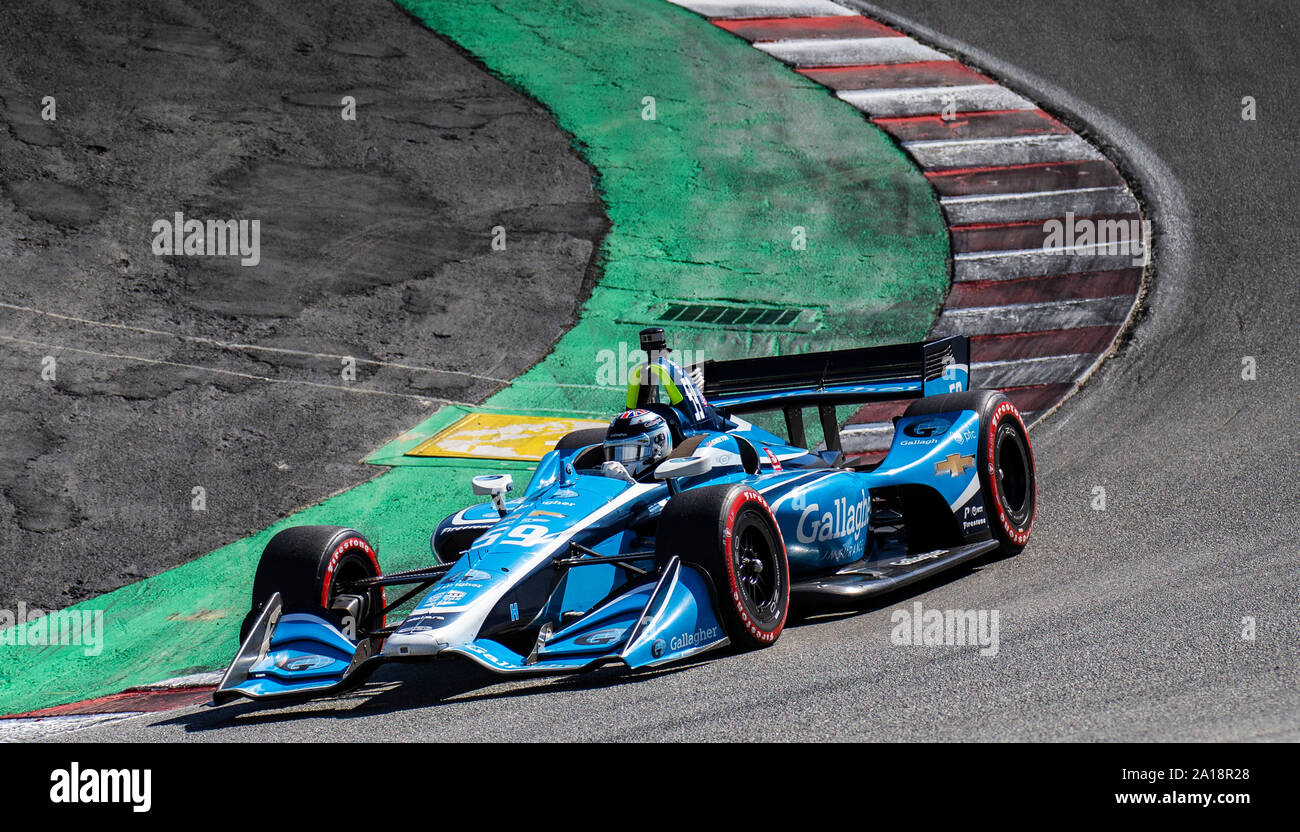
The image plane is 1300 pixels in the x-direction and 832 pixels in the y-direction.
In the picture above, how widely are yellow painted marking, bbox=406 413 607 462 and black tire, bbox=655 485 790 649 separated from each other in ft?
12.2

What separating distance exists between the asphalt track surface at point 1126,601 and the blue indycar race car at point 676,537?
21 cm

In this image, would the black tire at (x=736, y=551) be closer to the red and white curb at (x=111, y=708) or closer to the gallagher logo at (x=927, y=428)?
the gallagher logo at (x=927, y=428)

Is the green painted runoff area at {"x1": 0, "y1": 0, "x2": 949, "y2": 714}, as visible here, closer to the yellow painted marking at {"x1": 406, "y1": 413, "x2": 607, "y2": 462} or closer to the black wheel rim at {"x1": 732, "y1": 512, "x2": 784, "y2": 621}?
the yellow painted marking at {"x1": 406, "y1": 413, "x2": 607, "y2": 462}

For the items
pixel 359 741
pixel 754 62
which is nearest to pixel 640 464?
pixel 359 741

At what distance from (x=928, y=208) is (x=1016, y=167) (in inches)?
54.0

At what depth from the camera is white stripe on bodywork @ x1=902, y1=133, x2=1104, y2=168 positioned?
1478 cm

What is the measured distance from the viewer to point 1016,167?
14.6 metres

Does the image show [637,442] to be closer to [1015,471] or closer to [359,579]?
[359,579]

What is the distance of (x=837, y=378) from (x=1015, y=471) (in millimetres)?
1308

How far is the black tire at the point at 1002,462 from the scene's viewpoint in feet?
26.8

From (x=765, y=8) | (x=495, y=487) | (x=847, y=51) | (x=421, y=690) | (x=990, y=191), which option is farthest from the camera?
(x=765, y=8)

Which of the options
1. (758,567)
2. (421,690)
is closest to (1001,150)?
(758,567)

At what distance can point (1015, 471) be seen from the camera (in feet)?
28.5
